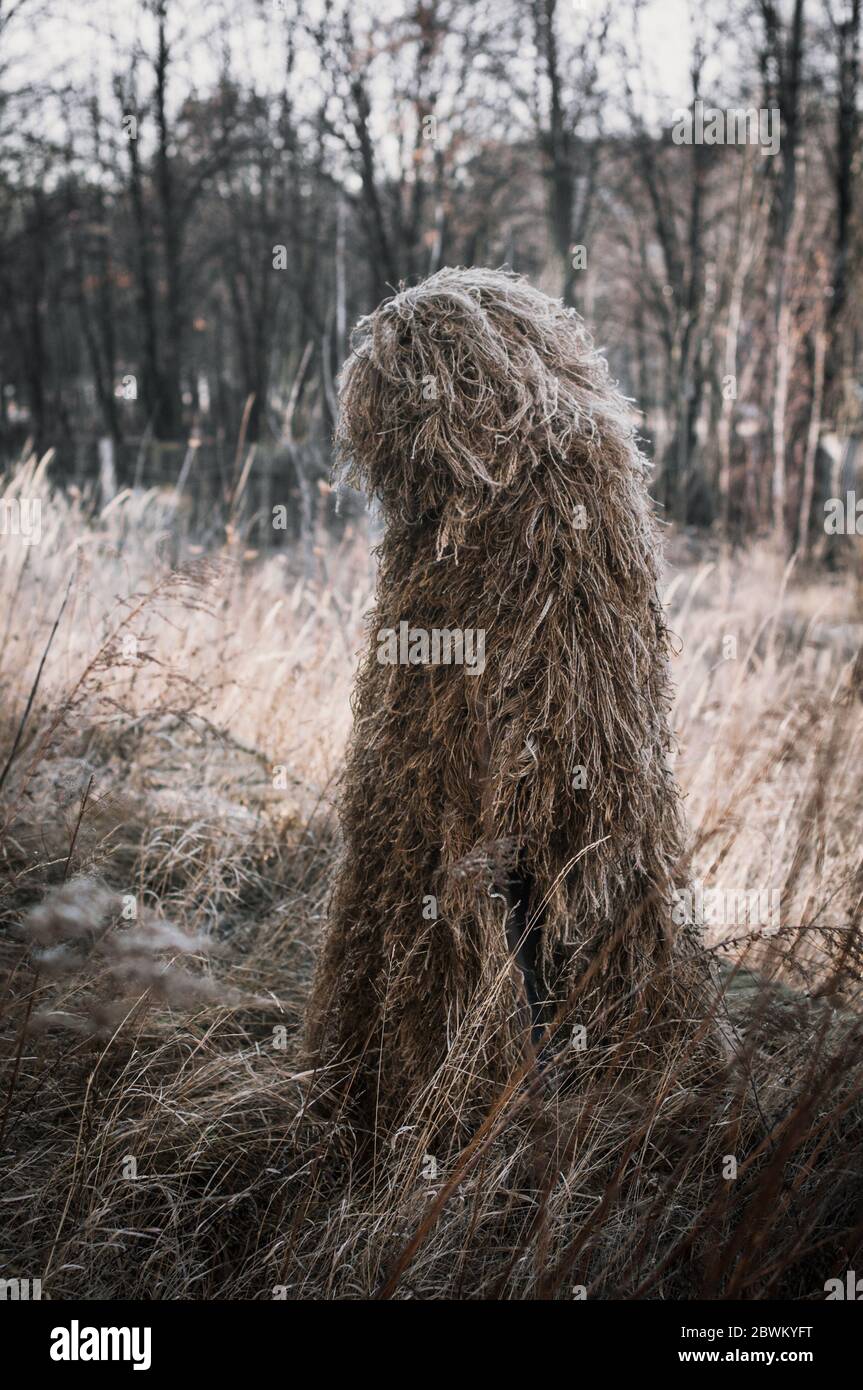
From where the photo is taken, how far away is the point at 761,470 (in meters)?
12.0

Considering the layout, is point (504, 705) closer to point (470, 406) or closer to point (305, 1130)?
point (470, 406)

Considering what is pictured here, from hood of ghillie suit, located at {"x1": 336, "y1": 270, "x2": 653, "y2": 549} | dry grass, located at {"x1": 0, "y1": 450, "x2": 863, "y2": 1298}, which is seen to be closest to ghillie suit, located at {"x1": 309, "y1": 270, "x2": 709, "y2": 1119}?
hood of ghillie suit, located at {"x1": 336, "y1": 270, "x2": 653, "y2": 549}

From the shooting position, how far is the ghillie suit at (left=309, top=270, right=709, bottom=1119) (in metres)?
1.94

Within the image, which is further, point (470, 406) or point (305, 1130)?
point (305, 1130)

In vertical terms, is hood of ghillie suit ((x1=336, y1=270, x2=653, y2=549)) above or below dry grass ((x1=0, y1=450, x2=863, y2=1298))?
above

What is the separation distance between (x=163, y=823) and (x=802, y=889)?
2.21 m

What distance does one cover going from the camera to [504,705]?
1980mm

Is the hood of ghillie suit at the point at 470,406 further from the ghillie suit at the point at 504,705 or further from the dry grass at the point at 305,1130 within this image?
the dry grass at the point at 305,1130

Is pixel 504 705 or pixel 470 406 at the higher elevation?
pixel 470 406

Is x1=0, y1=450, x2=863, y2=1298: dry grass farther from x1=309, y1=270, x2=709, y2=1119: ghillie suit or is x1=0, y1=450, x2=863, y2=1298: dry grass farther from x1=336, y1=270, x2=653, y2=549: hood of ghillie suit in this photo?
x1=336, y1=270, x2=653, y2=549: hood of ghillie suit

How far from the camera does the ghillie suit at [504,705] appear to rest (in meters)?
1.94

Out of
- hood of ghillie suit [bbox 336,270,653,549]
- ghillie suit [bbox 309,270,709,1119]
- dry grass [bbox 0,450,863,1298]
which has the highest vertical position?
hood of ghillie suit [bbox 336,270,653,549]

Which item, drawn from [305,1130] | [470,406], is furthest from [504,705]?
[305,1130]
